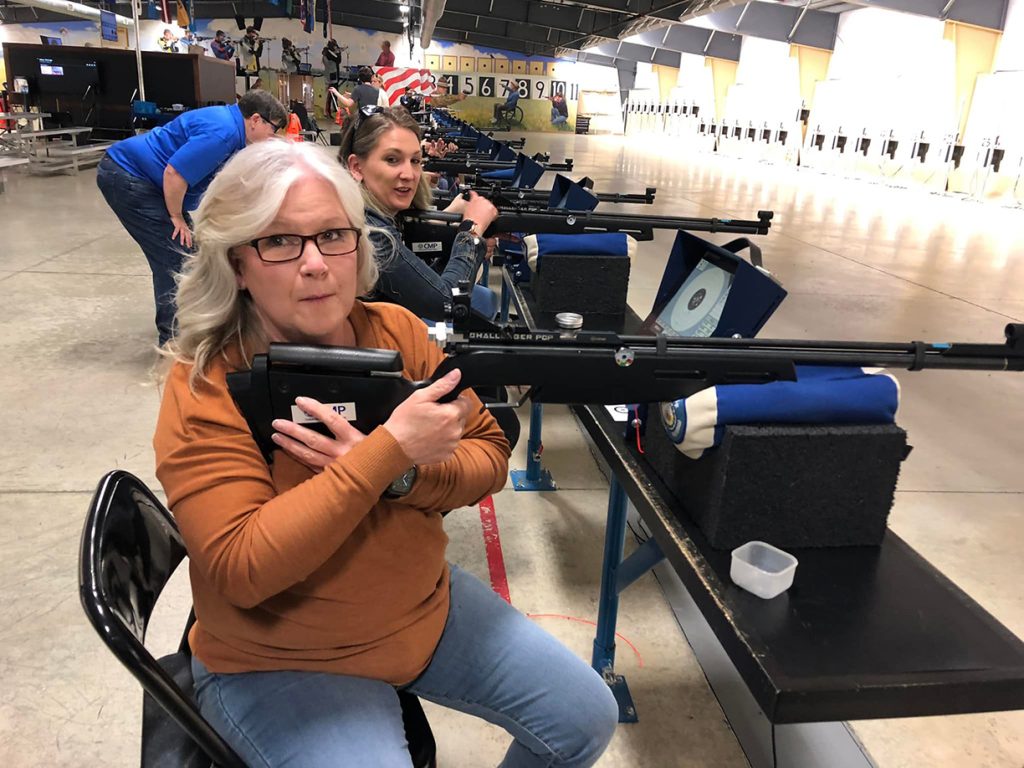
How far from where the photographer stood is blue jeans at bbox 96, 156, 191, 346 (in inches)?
132

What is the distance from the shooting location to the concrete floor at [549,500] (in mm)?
1629

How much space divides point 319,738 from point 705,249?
4.67 feet

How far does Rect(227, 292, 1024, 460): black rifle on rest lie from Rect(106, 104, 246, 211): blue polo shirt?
256 centimetres

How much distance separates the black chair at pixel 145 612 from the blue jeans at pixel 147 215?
243cm

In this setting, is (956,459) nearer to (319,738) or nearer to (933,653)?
(933,653)

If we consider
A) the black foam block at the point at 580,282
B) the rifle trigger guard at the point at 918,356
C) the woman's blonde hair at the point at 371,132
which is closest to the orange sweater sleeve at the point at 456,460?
the rifle trigger guard at the point at 918,356

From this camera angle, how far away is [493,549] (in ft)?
7.66

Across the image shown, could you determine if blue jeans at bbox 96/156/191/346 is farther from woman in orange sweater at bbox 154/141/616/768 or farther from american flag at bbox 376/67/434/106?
american flag at bbox 376/67/434/106

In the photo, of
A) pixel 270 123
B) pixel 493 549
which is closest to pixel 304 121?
pixel 270 123

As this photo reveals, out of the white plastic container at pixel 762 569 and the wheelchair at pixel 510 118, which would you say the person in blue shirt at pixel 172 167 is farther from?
the wheelchair at pixel 510 118

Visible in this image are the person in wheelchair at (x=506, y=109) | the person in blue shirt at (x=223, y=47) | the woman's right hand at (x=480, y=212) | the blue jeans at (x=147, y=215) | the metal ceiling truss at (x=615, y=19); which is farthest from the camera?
the person in wheelchair at (x=506, y=109)

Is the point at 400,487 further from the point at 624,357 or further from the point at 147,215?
the point at 147,215

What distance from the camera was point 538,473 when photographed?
2758 mm

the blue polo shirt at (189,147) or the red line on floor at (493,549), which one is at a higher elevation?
the blue polo shirt at (189,147)
